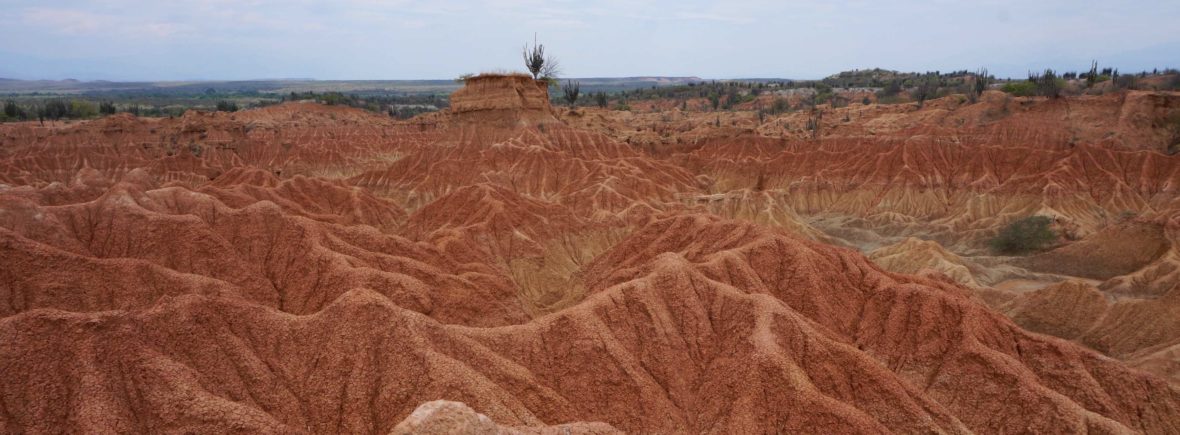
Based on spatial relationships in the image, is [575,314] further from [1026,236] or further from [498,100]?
[498,100]

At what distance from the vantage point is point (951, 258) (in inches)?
1731

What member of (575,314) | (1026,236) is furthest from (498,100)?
(1026,236)

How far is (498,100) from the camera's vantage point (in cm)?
7019

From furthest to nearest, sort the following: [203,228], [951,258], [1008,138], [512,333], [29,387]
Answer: [1008,138] < [951,258] < [203,228] < [512,333] < [29,387]

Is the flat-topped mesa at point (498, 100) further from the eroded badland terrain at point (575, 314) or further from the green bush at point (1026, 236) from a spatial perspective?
the green bush at point (1026, 236)

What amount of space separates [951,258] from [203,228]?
4885cm

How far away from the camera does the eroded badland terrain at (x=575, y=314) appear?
16625 mm

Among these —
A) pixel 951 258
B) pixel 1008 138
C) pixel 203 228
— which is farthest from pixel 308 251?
pixel 1008 138

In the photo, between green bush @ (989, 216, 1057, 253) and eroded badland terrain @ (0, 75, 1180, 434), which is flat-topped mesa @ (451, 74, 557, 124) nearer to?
eroded badland terrain @ (0, 75, 1180, 434)

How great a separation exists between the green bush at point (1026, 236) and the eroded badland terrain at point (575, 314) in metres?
1.44

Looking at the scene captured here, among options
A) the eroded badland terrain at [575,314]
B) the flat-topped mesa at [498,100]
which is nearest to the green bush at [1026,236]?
the eroded badland terrain at [575,314]

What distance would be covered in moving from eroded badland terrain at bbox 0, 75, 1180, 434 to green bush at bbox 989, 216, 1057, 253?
4.74 ft

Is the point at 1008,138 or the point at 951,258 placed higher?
the point at 1008,138

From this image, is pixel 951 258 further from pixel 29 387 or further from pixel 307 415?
pixel 29 387
